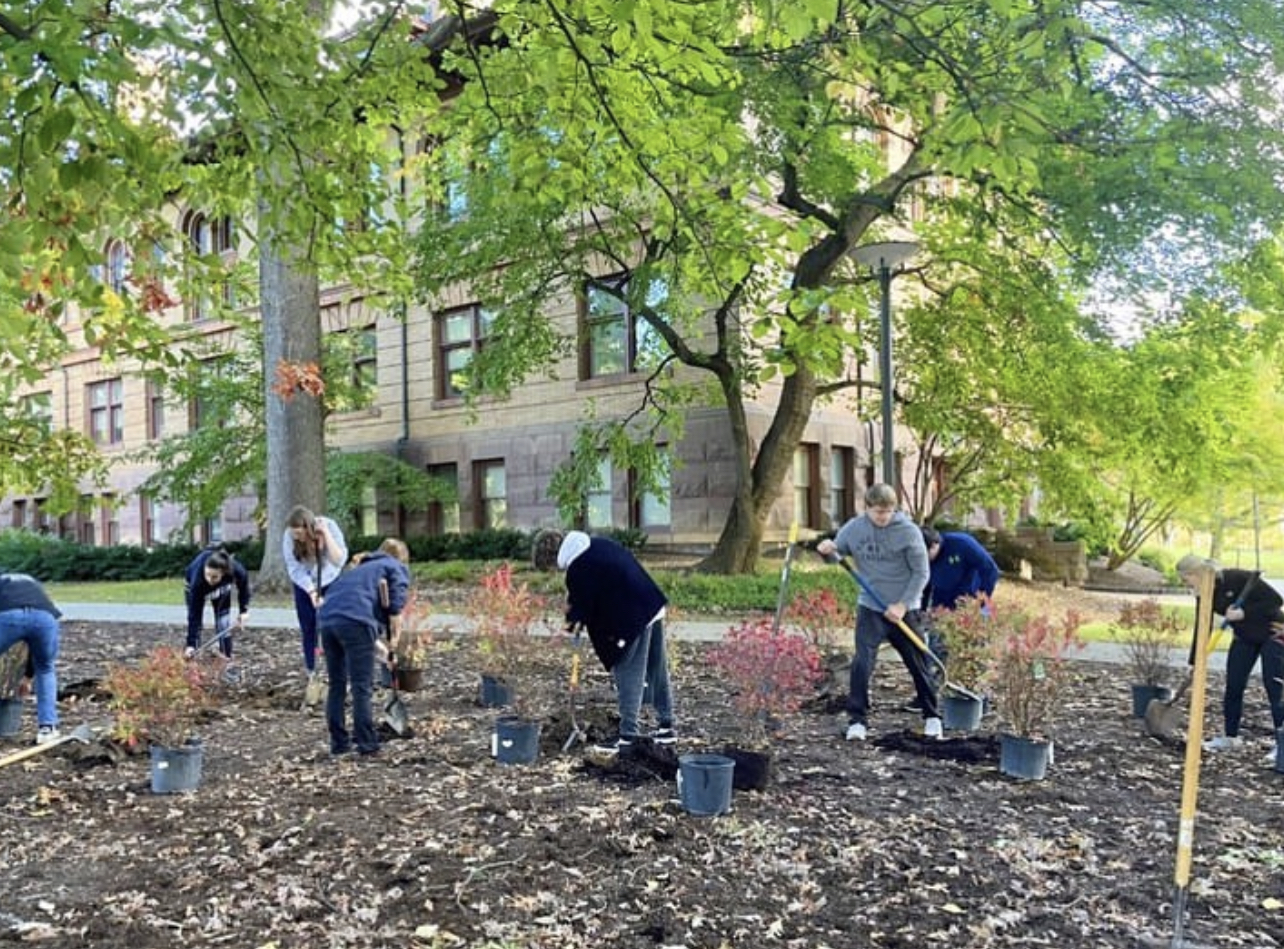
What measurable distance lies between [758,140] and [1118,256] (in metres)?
5.42

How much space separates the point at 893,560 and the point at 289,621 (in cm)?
998

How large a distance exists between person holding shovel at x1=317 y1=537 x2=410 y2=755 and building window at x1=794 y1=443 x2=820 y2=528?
16608 mm

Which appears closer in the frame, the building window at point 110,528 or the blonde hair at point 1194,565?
the blonde hair at point 1194,565

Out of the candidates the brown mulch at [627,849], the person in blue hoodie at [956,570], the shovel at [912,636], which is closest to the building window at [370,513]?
the brown mulch at [627,849]

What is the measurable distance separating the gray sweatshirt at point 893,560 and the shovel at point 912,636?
3 centimetres

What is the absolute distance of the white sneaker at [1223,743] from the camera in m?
6.80

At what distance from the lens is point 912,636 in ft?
23.1

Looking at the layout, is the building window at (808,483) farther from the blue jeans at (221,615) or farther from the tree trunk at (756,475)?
the blue jeans at (221,615)

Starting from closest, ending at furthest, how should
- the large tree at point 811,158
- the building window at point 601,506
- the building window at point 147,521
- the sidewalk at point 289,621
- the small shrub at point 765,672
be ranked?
the large tree at point 811,158
the small shrub at point 765,672
the sidewalk at point 289,621
the building window at point 601,506
the building window at point 147,521

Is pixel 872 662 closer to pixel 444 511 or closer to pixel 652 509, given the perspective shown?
pixel 652 509

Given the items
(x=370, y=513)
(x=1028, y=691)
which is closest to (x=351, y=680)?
(x=1028, y=691)

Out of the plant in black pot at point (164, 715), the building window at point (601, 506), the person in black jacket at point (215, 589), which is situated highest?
the building window at point (601, 506)

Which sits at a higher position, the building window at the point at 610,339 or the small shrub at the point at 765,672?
the building window at the point at 610,339

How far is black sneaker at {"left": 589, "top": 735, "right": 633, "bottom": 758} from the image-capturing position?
6.16 m
